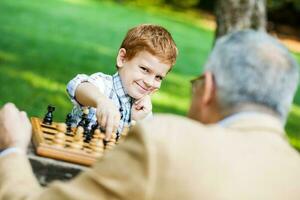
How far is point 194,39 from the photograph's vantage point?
85.0 feet

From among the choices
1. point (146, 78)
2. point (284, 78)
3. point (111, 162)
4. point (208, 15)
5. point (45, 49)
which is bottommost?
point (208, 15)

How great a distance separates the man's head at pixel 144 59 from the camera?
15.4 feet

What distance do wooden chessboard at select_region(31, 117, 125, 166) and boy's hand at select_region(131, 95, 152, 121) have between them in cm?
118

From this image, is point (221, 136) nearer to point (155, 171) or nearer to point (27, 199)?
Answer: point (155, 171)

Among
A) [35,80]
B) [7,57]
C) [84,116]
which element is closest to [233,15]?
[35,80]

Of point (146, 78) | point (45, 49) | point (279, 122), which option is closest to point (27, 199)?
point (279, 122)

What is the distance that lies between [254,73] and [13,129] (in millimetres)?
979

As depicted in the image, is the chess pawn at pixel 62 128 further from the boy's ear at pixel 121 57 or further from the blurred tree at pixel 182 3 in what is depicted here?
the blurred tree at pixel 182 3

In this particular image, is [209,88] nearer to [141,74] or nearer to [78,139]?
[78,139]

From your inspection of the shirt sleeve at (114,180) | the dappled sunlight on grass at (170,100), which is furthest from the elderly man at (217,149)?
the dappled sunlight on grass at (170,100)

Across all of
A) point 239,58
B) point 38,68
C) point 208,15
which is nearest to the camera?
point 239,58

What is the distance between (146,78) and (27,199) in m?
2.00

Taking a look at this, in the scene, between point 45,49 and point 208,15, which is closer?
point 45,49

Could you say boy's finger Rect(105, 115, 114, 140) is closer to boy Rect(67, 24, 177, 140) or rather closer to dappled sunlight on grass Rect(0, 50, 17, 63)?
boy Rect(67, 24, 177, 140)
